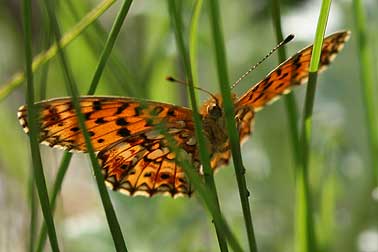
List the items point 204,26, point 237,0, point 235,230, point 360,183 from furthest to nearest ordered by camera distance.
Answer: point 237,0 < point 204,26 < point 360,183 < point 235,230

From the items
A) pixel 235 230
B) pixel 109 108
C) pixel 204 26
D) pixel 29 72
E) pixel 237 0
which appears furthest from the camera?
pixel 237 0

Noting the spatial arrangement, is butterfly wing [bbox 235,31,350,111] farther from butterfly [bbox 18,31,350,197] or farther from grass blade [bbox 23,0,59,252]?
grass blade [bbox 23,0,59,252]

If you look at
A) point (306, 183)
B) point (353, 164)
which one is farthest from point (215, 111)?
point (353, 164)

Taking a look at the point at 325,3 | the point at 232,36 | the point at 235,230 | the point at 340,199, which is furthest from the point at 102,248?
the point at 325,3

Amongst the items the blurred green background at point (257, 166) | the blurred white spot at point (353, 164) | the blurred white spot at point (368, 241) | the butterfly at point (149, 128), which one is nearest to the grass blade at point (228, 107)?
the butterfly at point (149, 128)

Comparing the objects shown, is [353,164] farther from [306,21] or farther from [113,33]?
[113,33]

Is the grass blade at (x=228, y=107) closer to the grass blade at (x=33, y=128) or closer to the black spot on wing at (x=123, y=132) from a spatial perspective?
the grass blade at (x=33, y=128)

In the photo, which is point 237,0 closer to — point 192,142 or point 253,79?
point 253,79

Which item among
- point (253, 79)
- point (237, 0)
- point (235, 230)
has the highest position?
point (237, 0)
